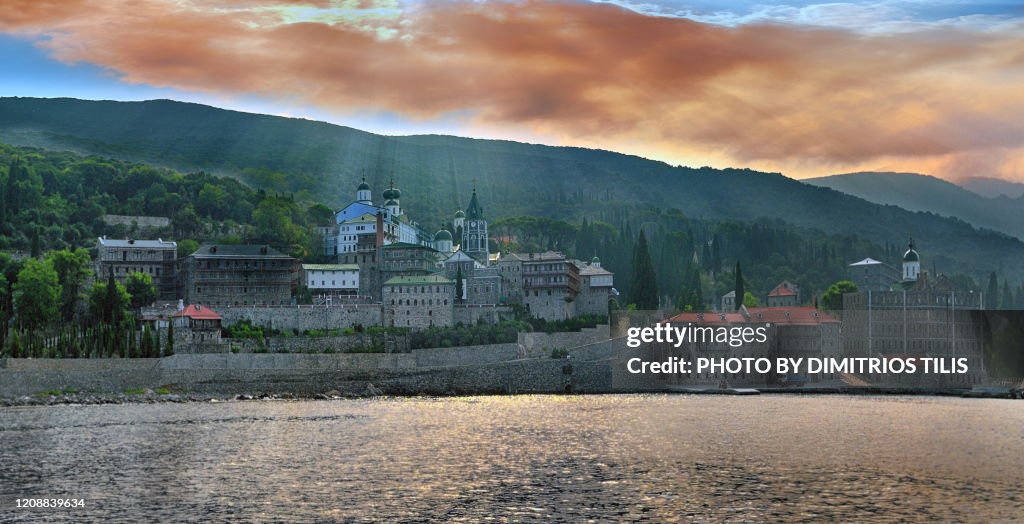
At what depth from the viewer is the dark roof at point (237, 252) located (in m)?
112

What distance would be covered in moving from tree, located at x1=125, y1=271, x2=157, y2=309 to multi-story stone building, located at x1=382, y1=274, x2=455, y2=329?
23108 mm

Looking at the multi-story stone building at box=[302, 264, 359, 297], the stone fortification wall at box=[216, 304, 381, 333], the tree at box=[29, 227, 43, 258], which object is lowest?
the stone fortification wall at box=[216, 304, 381, 333]

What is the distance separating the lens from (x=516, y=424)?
2552 inches

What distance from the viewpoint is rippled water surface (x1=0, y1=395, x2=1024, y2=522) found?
3756 cm

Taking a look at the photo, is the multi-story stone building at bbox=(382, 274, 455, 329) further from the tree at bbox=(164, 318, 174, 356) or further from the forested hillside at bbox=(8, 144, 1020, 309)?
the forested hillside at bbox=(8, 144, 1020, 309)

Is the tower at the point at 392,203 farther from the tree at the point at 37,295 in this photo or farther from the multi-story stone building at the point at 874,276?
the multi-story stone building at the point at 874,276

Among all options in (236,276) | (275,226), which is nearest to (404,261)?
(236,276)

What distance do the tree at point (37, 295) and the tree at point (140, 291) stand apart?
8.83 metres

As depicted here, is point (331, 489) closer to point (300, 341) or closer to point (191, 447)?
point (191, 447)

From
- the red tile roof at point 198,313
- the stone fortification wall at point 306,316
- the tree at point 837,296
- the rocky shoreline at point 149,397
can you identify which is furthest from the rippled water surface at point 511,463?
the tree at point 837,296

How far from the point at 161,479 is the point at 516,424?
84.8 feet

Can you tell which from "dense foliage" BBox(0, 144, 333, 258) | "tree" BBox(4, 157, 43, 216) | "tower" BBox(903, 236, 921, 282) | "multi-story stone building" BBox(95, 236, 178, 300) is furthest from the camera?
"tower" BBox(903, 236, 921, 282)

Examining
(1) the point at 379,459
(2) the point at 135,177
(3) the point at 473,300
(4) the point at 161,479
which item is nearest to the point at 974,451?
(1) the point at 379,459

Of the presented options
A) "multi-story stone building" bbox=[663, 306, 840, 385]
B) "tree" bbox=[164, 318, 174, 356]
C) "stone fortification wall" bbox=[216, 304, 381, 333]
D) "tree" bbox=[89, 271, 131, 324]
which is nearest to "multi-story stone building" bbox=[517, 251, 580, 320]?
"multi-story stone building" bbox=[663, 306, 840, 385]
